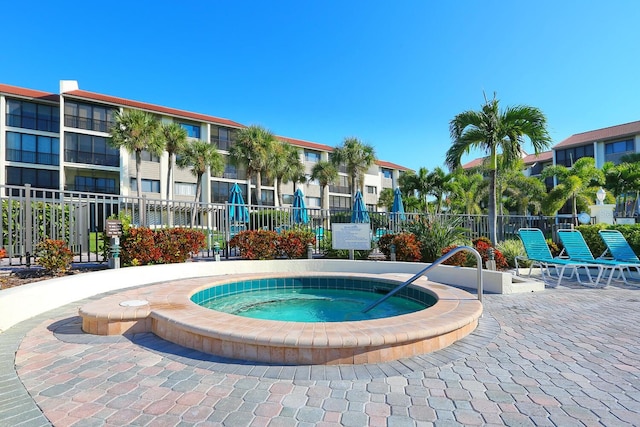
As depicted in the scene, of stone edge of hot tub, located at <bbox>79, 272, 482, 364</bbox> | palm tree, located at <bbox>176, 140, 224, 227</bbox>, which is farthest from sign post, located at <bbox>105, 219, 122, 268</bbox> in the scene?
palm tree, located at <bbox>176, 140, 224, 227</bbox>

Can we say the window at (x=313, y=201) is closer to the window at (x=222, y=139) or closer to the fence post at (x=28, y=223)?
the window at (x=222, y=139)

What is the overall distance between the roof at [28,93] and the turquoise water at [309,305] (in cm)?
3100

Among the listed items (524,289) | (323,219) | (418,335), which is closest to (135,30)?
(323,219)

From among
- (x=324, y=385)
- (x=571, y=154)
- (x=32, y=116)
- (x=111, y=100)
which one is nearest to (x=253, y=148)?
(x=111, y=100)

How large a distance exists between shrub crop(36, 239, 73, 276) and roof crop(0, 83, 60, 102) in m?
28.2

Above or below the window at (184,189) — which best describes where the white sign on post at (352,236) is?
below

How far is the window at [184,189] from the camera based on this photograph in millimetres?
32531

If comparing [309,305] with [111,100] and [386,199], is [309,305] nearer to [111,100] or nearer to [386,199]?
[111,100]

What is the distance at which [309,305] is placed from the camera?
723 cm

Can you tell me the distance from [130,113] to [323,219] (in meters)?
20.4

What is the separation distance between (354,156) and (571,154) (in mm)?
25524

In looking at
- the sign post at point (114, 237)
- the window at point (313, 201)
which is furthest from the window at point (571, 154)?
the sign post at point (114, 237)

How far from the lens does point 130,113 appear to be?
24594mm

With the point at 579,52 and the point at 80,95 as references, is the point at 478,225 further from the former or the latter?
the point at 80,95
